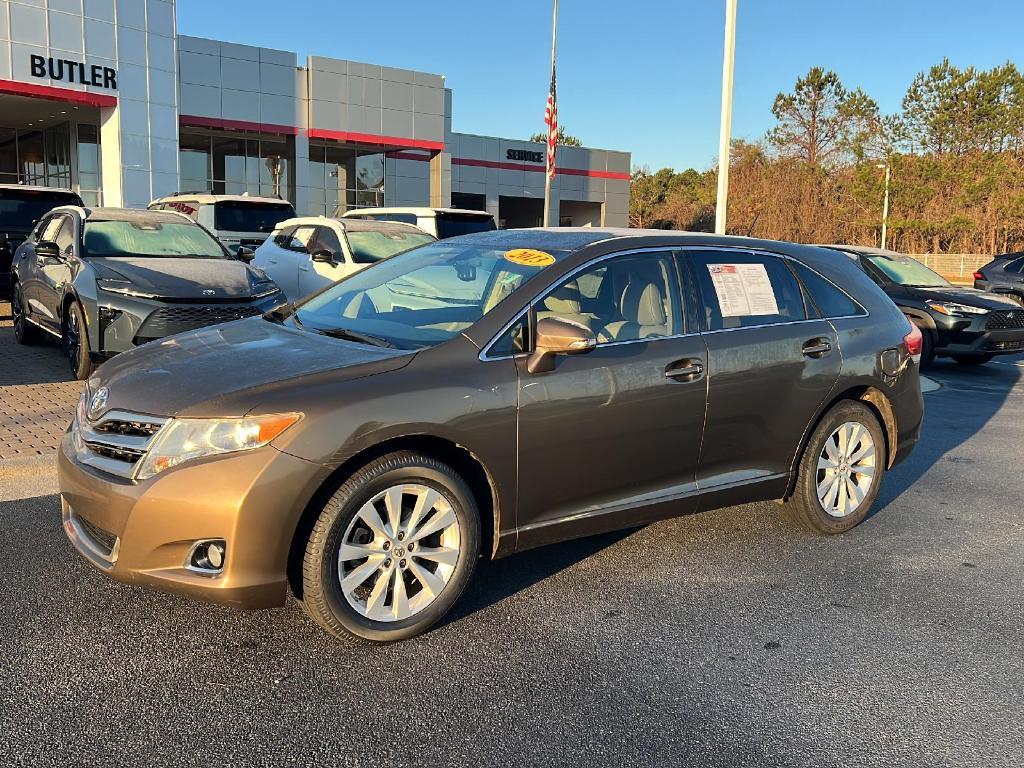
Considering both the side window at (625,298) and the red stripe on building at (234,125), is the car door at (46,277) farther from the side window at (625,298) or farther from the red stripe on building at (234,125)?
the red stripe on building at (234,125)

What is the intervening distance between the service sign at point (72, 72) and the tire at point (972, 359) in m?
22.9

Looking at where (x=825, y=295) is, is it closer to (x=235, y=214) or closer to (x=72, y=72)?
(x=235, y=214)

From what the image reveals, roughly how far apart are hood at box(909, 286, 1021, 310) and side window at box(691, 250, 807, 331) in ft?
28.0

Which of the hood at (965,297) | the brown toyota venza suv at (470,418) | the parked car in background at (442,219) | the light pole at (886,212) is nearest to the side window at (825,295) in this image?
the brown toyota venza suv at (470,418)

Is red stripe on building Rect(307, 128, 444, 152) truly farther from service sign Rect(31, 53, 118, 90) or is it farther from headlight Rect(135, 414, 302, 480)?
headlight Rect(135, 414, 302, 480)

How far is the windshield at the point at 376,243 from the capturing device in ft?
40.5

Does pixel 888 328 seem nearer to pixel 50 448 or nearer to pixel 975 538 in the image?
pixel 975 538

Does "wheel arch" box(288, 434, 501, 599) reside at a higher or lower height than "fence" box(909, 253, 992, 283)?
lower

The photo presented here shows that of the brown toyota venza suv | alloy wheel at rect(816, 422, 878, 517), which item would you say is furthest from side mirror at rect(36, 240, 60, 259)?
alloy wheel at rect(816, 422, 878, 517)

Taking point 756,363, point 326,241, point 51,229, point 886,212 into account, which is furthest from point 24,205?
point 886,212

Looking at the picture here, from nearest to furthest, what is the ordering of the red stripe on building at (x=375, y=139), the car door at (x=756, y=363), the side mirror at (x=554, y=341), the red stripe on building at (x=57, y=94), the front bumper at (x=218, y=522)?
the front bumper at (x=218, y=522) → the side mirror at (x=554, y=341) → the car door at (x=756, y=363) → the red stripe on building at (x=57, y=94) → the red stripe on building at (x=375, y=139)

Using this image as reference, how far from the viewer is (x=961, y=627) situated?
4.00 m

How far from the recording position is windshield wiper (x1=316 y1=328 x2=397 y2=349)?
3.96 meters

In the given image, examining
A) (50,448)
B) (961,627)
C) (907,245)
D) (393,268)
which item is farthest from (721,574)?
(907,245)
